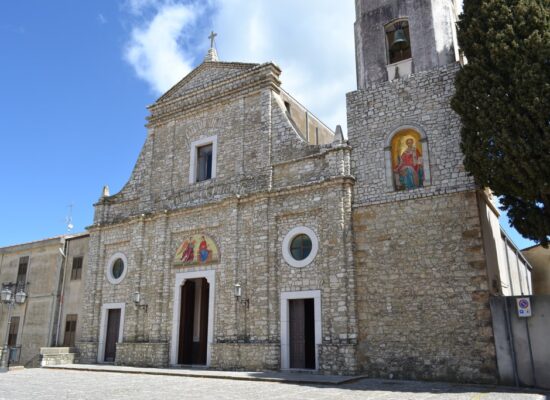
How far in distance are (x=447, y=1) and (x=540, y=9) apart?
4.56m

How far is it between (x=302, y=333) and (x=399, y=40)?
9.67 meters

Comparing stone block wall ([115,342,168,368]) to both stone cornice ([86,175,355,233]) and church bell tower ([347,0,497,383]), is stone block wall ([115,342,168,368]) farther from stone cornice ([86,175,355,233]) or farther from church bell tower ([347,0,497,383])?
church bell tower ([347,0,497,383])

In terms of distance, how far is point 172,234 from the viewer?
18516 millimetres

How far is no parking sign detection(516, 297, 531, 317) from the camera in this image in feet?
37.2

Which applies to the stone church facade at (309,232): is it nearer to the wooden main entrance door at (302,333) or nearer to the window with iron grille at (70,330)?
the wooden main entrance door at (302,333)

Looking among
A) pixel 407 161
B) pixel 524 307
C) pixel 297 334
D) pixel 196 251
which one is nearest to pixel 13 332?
pixel 196 251

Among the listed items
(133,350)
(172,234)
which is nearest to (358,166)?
(172,234)

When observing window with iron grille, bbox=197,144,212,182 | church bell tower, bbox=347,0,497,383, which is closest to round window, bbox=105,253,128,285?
window with iron grille, bbox=197,144,212,182

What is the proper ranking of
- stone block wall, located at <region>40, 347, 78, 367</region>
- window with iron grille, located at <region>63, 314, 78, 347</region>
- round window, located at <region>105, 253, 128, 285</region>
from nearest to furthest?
stone block wall, located at <region>40, 347, 78, 367</region>
round window, located at <region>105, 253, 128, 285</region>
window with iron grille, located at <region>63, 314, 78, 347</region>

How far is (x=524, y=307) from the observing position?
1140cm

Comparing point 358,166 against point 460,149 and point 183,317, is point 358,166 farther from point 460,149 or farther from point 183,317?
point 183,317

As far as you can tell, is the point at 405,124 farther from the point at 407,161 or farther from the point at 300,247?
the point at 300,247

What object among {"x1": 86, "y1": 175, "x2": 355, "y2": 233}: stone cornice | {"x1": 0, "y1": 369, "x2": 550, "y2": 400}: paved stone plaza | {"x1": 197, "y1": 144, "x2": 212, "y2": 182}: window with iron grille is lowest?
{"x1": 0, "y1": 369, "x2": 550, "y2": 400}: paved stone plaza

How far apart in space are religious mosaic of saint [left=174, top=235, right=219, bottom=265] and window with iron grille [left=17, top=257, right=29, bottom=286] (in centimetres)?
1036
